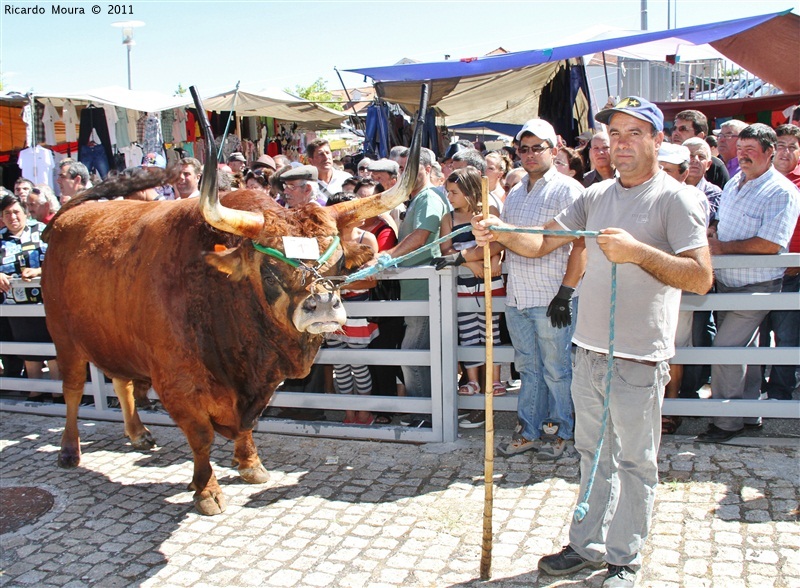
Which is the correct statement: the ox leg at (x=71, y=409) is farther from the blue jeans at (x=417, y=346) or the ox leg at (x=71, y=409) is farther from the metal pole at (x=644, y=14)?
the metal pole at (x=644, y=14)

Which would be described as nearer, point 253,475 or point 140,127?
point 253,475

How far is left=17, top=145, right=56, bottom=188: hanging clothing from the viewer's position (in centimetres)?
1164

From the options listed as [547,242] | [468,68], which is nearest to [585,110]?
[468,68]

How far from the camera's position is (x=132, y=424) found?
602cm

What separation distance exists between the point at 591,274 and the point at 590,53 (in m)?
4.95

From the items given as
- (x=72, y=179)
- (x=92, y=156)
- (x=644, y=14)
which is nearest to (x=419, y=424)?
(x=72, y=179)

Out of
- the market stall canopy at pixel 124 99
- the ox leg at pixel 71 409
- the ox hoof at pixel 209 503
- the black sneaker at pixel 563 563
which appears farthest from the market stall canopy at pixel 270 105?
the black sneaker at pixel 563 563

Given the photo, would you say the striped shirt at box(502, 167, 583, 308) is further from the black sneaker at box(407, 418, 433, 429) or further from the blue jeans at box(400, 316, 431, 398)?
the black sneaker at box(407, 418, 433, 429)

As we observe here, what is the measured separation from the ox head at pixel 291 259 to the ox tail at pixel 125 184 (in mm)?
2003

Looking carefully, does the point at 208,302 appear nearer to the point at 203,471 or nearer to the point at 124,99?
the point at 203,471

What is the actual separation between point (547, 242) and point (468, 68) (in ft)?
16.2

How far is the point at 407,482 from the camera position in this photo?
5.06 meters

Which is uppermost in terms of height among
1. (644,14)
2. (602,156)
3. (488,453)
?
(644,14)

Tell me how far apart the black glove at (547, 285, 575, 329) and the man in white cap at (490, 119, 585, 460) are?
0.13m
